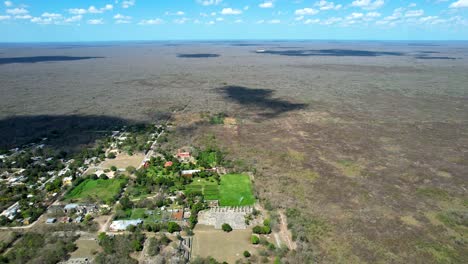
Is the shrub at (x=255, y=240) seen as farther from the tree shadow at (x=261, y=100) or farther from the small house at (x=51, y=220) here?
the tree shadow at (x=261, y=100)

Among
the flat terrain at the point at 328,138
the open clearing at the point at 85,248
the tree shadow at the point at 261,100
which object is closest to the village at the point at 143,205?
the open clearing at the point at 85,248

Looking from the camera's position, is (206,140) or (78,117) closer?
(206,140)

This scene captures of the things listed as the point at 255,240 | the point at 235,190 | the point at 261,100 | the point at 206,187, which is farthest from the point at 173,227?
the point at 261,100

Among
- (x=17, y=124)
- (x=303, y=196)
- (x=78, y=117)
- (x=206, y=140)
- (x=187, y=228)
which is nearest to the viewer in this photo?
(x=187, y=228)

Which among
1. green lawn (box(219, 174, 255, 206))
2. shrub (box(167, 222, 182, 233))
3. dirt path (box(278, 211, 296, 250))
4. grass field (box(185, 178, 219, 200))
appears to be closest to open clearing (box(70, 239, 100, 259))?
shrub (box(167, 222, 182, 233))

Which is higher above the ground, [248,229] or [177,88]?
[177,88]

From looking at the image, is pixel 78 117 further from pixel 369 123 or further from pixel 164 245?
pixel 369 123

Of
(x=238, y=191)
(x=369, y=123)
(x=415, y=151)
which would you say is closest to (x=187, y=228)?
(x=238, y=191)

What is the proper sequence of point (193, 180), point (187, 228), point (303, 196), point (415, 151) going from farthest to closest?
1. point (415, 151)
2. point (193, 180)
3. point (303, 196)
4. point (187, 228)
